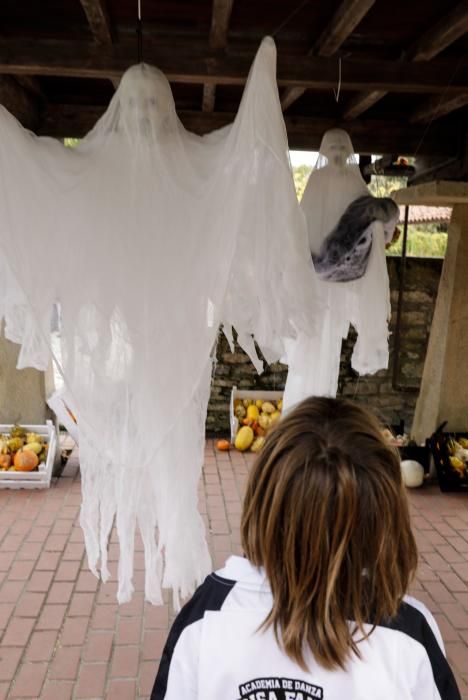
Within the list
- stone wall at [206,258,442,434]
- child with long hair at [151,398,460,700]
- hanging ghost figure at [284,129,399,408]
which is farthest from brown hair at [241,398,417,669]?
stone wall at [206,258,442,434]

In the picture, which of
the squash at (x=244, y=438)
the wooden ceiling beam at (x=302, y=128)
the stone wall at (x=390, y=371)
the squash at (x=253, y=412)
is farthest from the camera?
the stone wall at (x=390, y=371)

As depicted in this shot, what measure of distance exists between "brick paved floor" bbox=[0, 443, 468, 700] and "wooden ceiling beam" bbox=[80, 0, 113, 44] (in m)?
2.21

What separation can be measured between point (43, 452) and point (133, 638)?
1.79 metres

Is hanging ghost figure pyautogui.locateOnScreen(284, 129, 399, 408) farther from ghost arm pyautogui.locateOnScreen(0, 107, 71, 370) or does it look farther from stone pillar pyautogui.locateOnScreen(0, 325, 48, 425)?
stone pillar pyautogui.locateOnScreen(0, 325, 48, 425)

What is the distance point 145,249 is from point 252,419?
3108mm

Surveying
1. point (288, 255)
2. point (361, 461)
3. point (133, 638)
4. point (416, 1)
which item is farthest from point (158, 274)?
point (133, 638)

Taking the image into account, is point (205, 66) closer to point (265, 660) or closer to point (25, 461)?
point (265, 660)

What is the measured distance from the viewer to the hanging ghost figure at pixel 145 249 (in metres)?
1.49

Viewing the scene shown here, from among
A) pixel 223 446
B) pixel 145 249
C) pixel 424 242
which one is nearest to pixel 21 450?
pixel 223 446

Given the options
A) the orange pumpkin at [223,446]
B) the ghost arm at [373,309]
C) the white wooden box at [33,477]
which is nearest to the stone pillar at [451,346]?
the orange pumpkin at [223,446]

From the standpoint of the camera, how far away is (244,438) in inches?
172

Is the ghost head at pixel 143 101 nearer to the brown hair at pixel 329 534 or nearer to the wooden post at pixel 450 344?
the brown hair at pixel 329 534

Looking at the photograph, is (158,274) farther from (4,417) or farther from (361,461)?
(4,417)

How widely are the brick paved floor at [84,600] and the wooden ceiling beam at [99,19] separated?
221 centimetres
